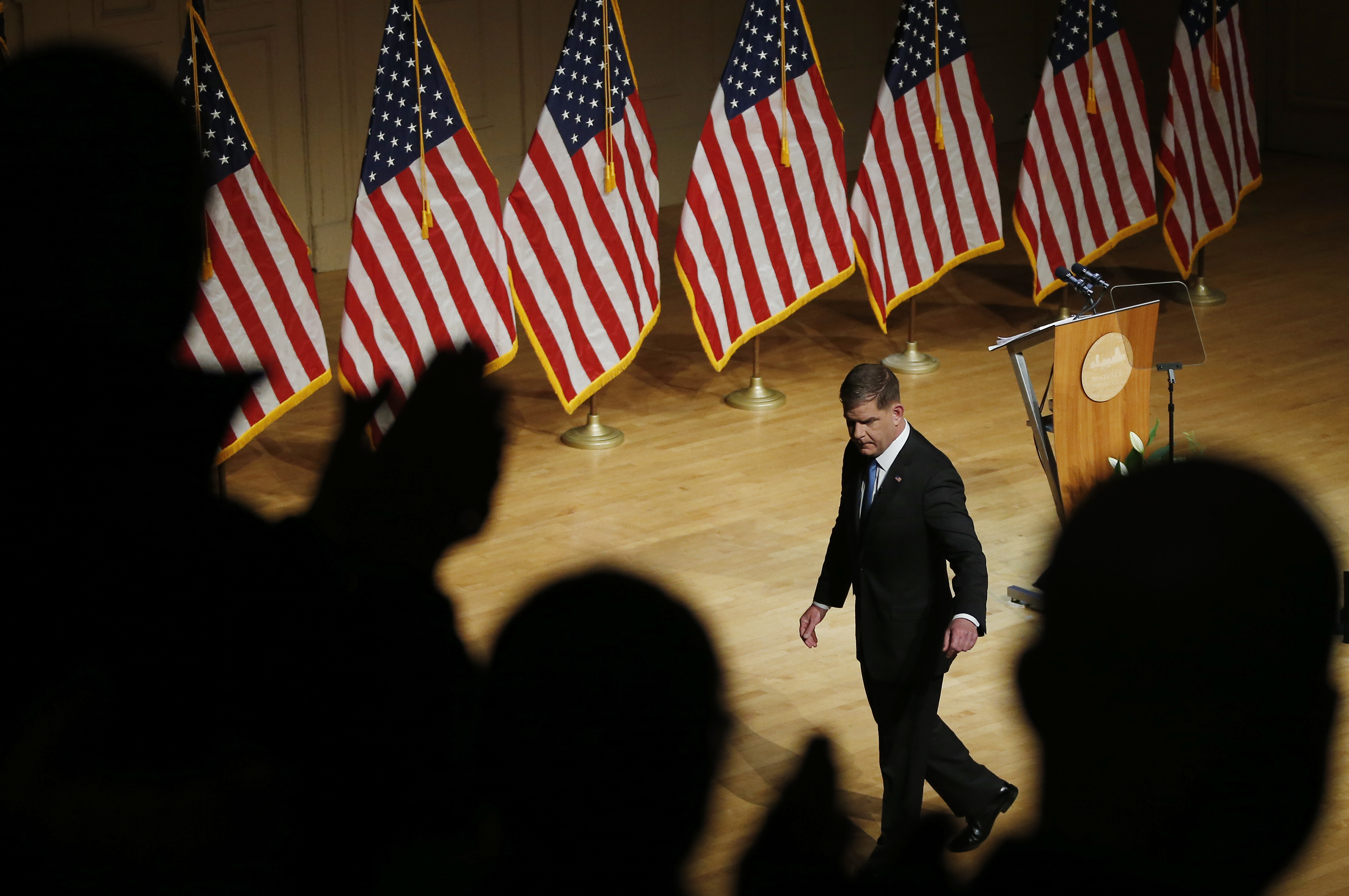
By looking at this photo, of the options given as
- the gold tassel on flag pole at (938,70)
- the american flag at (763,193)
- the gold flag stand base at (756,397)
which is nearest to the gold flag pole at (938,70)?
the gold tassel on flag pole at (938,70)

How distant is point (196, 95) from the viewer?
19.9 feet

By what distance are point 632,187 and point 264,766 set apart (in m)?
5.80

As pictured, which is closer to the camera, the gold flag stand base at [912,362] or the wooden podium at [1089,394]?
the wooden podium at [1089,394]

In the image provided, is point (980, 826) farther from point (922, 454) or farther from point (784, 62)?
point (784, 62)

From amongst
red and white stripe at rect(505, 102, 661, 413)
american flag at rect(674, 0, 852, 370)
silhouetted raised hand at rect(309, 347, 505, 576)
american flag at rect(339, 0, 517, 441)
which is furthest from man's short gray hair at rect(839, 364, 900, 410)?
american flag at rect(674, 0, 852, 370)

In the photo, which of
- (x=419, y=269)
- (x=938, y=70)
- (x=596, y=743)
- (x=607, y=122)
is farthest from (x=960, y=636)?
(x=938, y=70)

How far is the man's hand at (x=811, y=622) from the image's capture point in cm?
392

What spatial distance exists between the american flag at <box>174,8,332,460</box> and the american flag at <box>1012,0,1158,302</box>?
4214 mm

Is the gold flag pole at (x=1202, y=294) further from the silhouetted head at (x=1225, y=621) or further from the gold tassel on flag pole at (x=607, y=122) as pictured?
the silhouetted head at (x=1225, y=621)

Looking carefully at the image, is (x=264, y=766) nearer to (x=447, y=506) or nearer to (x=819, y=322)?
(x=447, y=506)

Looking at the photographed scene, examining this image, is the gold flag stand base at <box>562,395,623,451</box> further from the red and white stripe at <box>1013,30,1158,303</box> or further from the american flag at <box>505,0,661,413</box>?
the red and white stripe at <box>1013,30,1158,303</box>

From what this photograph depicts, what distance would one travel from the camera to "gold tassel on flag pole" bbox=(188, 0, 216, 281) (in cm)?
593

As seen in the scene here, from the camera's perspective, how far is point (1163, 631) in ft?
6.70

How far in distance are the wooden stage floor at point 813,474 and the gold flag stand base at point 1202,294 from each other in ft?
0.30
